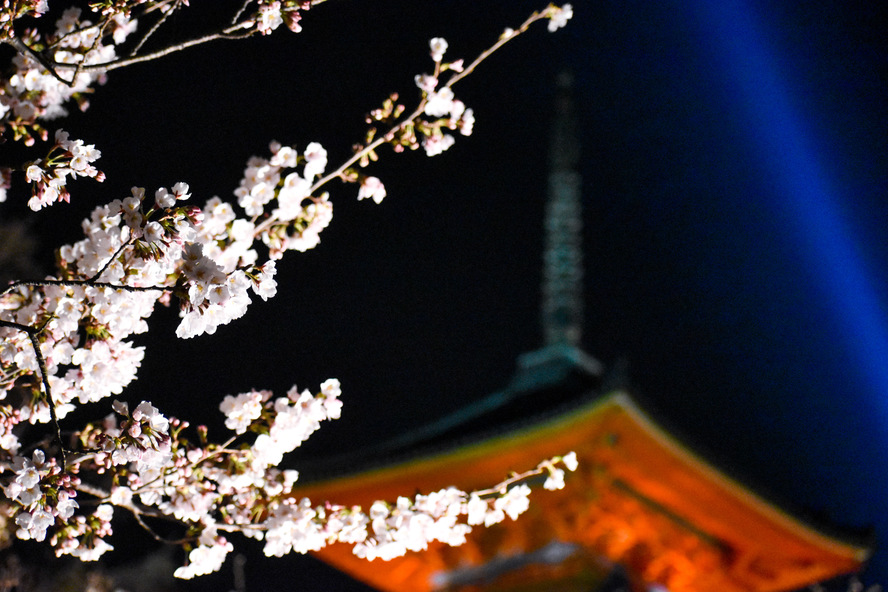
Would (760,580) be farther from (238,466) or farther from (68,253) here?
(68,253)

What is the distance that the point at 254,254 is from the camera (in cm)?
446

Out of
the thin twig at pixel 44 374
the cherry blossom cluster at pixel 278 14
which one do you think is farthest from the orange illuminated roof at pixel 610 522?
the thin twig at pixel 44 374

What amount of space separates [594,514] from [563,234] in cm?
694

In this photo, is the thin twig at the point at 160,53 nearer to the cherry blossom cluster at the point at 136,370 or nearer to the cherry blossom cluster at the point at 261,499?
the cherry blossom cluster at the point at 136,370

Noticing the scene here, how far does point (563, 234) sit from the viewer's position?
49.1ft

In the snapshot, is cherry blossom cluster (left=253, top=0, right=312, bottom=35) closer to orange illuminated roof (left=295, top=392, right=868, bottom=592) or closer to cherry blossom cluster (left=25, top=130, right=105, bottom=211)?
cherry blossom cluster (left=25, top=130, right=105, bottom=211)

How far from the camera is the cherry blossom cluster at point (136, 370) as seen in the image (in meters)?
3.37

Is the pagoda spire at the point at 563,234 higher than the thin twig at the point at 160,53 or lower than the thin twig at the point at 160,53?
higher

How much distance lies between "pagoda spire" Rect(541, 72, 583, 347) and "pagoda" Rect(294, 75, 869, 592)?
274 cm

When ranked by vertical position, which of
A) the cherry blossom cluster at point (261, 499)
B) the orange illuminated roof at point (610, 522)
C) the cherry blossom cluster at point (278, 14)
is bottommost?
the cherry blossom cluster at point (261, 499)

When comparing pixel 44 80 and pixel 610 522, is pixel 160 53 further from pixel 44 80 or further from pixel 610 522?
pixel 610 522

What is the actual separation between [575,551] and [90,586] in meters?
6.96

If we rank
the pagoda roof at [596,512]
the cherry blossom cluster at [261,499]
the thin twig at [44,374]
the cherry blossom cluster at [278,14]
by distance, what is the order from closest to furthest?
1. the thin twig at [44,374]
2. the cherry blossom cluster at [278,14]
3. the cherry blossom cluster at [261,499]
4. the pagoda roof at [596,512]

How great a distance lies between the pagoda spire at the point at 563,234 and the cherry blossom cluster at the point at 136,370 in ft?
26.8
